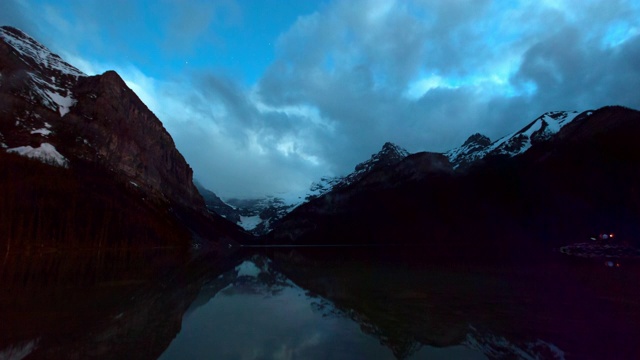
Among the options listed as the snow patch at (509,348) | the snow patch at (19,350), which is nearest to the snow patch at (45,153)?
the snow patch at (19,350)

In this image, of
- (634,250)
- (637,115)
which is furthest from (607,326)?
(637,115)

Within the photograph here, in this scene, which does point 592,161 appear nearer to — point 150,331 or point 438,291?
point 438,291

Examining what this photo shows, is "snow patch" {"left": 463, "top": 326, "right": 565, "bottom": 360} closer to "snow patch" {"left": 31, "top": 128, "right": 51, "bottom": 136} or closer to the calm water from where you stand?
the calm water

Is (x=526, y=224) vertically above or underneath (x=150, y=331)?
above

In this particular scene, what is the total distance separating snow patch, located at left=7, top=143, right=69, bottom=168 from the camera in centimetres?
15900

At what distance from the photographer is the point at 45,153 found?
168 meters

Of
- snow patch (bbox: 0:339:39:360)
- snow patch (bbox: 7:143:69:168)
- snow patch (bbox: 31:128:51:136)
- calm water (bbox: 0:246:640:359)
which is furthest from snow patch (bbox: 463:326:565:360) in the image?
snow patch (bbox: 31:128:51:136)

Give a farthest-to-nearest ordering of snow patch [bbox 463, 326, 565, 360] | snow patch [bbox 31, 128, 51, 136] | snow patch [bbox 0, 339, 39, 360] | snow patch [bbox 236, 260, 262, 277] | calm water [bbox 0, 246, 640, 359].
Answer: snow patch [bbox 31, 128, 51, 136] → snow patch [bbox 236, 260, 262, 277] → calm water [bbox 0, 246, 640, 359] → snow patch [bbox 463, 326, 565, 360] → snow patch [bbox 0, 339, 39, 360]

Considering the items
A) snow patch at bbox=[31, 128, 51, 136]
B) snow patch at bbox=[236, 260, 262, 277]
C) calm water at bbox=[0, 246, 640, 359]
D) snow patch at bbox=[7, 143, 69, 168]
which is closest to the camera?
calm water at bbox=[0, 246, 640, 359]

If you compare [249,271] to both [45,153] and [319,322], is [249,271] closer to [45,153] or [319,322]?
[319,322]

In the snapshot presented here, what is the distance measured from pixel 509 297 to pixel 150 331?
20028mm

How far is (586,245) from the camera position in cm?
10644

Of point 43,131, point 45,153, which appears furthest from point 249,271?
point 43,131

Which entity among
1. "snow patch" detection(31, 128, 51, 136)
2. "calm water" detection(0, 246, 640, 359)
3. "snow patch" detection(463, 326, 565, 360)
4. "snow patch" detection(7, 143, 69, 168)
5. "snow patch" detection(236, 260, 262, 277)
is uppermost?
"snow patch" detection(31, 128, 51, 136)
